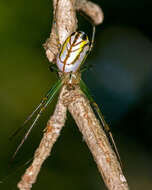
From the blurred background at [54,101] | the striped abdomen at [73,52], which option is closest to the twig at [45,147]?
the striped abdomen at [73,52]

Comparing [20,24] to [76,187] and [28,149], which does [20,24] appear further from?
[76,187]

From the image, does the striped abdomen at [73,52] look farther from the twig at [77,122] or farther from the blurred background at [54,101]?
the blurred background at [54,101]

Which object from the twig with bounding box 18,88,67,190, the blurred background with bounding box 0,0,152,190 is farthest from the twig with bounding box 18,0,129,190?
the blurred background with bounding box 0,0,152,190

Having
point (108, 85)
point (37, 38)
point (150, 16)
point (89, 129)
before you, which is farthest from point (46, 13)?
point (89, 129)

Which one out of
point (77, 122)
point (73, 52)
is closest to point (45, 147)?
point (77, 122)

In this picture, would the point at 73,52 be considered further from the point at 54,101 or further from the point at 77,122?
the point at 54,101

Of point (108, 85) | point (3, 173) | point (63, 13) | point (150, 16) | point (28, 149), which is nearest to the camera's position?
point (63, 13)
